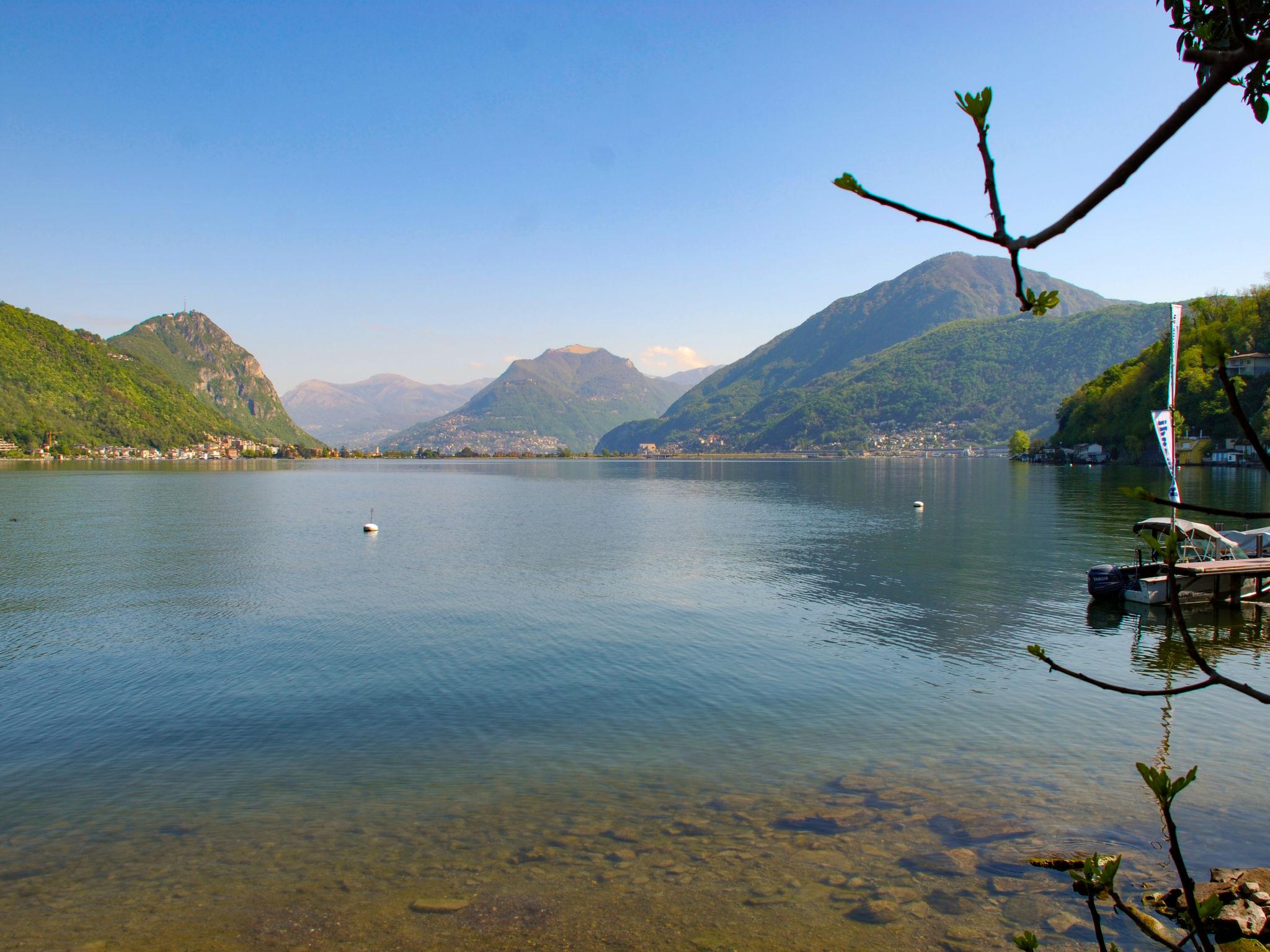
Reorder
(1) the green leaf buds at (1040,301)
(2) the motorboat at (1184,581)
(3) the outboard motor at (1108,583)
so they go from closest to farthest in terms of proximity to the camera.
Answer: (1) the green leaf buds at (1040,301), (2) the motorboat at (1184,581), (3) the outboard motor at (1108,583)

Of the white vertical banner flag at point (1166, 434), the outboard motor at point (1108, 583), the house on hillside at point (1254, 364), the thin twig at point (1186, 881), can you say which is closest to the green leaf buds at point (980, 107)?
the thin twig at point (1186, 881)

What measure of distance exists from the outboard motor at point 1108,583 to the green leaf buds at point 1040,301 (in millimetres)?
33489

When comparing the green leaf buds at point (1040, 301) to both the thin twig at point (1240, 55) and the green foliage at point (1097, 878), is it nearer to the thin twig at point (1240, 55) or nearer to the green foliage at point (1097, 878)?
the thin twig at point (1240, 55)

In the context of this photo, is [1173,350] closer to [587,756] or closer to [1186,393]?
[587,756]

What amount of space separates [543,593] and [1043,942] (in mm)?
27052

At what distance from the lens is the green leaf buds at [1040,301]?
247 cm

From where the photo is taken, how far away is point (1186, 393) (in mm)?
129000

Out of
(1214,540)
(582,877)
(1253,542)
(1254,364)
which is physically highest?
(1254,364)

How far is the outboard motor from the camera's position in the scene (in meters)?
31.4

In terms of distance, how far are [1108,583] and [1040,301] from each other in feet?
112

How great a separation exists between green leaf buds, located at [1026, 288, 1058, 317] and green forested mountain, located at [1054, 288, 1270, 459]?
369ft

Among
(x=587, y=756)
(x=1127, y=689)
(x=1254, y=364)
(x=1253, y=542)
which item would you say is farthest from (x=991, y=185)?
(x=1254, y=364)

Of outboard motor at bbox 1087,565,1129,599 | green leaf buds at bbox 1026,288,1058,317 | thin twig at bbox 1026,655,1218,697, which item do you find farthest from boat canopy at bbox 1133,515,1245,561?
green leaf buds at bbox 1026,288,1058,317

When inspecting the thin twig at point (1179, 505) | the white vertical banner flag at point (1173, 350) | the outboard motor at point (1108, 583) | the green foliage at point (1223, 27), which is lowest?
the outboard motor at point (1108, 583)
